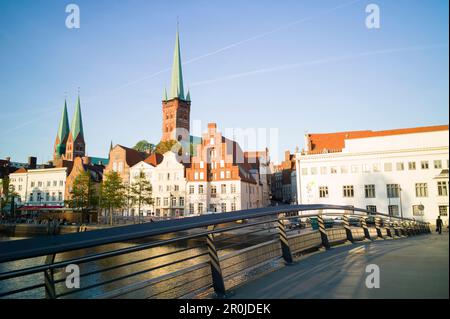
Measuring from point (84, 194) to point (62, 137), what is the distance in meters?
67.4

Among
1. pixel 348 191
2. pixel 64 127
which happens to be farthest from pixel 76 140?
pixel 348 191

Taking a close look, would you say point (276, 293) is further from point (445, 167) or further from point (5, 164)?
point (5, 164)

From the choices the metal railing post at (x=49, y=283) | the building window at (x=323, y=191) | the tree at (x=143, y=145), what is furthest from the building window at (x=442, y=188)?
the tree at (x=143, y=145)

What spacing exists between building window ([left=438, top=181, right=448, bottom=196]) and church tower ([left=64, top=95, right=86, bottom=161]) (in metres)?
116

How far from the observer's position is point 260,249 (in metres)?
5.68

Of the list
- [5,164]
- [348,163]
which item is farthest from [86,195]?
[5,164]

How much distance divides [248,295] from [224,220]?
40.2 inches

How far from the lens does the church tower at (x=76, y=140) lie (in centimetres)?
10738

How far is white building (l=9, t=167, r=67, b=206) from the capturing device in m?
73.0

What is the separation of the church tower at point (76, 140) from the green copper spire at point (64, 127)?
3.44 metres

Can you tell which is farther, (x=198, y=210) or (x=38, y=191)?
(x=38, y=191)

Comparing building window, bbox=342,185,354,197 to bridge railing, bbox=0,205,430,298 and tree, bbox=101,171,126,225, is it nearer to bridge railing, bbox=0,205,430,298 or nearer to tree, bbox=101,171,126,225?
tree, bbox=101,171,126,225

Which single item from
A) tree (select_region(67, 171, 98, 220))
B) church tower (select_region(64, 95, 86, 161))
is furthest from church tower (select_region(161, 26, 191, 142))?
tree (select_region(67, 171, 98, 220))

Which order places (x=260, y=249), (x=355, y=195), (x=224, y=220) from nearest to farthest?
(x=224, y=220) < (x=260, y=249) < (x=355, y=195)
